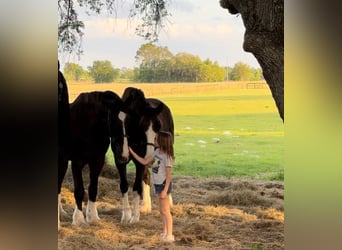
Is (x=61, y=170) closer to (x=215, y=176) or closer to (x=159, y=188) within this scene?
(x=159, y=188)

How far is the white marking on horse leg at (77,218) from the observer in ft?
15.8

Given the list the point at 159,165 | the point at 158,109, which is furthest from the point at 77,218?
the point at 158,109

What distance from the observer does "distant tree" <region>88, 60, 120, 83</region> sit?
4.71 metres

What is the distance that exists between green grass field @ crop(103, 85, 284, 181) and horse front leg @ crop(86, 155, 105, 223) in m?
0.65

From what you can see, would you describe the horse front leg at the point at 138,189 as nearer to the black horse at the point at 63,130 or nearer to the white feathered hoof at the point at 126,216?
the white feathered hoof at the point at 126,216

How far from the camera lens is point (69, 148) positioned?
484 cm

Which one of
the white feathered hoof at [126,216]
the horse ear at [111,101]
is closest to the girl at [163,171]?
the white feathered hoof at [126,216]

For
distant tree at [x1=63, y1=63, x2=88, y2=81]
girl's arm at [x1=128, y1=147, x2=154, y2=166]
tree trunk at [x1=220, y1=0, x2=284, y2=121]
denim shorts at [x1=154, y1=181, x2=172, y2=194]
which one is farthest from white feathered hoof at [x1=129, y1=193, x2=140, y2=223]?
tree trunk at [x1=220, y1=0, x2=284, y2=121]

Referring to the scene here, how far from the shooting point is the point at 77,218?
15.9ft

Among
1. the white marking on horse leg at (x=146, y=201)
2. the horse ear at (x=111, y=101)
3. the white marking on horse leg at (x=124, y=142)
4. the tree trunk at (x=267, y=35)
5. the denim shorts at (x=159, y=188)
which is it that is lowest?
the white marking on horse leg at (x=146, y=201)

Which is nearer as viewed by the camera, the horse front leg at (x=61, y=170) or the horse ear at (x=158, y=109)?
the horse ear at (x=158, y=109)

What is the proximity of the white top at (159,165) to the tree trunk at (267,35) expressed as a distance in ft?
3.29

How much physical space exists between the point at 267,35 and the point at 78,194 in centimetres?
206

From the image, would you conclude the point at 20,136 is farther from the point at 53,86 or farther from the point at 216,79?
the point at 216,79
